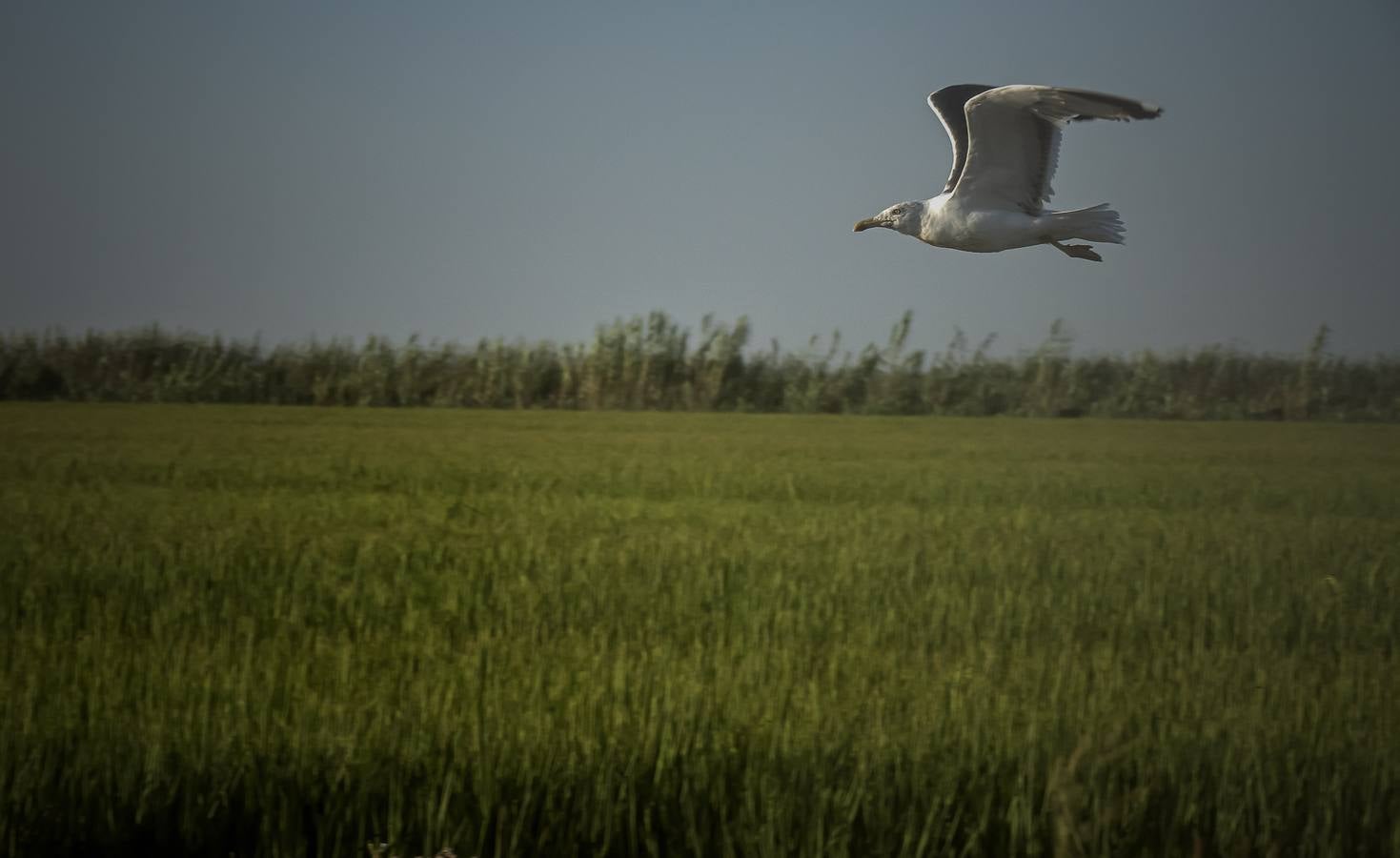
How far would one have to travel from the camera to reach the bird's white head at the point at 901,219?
1.92 metres

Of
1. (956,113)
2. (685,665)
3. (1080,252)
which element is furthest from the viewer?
(685,665)

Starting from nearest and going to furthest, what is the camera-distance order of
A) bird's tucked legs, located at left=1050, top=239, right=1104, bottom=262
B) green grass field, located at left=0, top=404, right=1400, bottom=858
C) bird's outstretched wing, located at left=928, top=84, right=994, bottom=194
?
bird's tucked legs, located at left=1050, top=239, right=1104, bottom=262 → bird's outstretched wing, located at left=928, top=84, right=994, bottom=194 → green grass field, located at left=0, top=404, right=1400, bottom=858

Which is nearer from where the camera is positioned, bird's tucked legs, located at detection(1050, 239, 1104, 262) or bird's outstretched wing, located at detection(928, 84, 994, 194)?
bird's tucked legs, located at detection(1050, 239, 1104, 262)

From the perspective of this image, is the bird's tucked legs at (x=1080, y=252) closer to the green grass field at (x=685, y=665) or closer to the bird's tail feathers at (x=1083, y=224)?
the bird's tail feathers at (x=1083, y=224)

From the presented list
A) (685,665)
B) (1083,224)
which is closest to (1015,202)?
(1083,224)

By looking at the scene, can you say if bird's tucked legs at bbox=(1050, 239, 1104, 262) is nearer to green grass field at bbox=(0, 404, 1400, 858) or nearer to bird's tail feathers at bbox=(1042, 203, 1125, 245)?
bird's tail feathers at bbox=(1042, 203, 1125, 245)

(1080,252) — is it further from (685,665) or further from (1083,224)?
(685,665)

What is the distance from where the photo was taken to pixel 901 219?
1930mm

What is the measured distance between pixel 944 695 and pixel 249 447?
895 centimetres

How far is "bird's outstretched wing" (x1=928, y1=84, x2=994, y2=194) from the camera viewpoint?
91.4 inches

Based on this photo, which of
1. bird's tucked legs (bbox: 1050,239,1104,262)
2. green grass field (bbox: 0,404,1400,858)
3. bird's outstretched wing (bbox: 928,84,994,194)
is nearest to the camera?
bird's tucked legs (bbox: 1050,239,1104,262)

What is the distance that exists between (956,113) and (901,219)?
0.67m

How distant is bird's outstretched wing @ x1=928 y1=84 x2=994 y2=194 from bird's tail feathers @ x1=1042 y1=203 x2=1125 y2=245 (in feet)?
1.27

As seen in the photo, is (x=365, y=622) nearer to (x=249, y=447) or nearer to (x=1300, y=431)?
(x=249, y=447)
